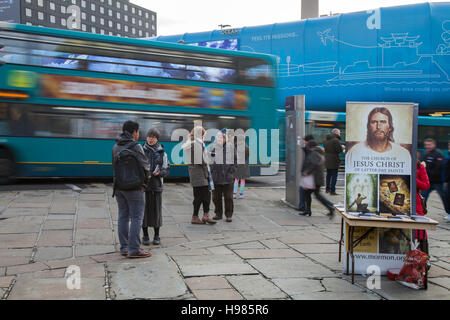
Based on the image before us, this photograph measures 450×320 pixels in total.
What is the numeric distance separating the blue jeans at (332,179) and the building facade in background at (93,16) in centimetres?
6914

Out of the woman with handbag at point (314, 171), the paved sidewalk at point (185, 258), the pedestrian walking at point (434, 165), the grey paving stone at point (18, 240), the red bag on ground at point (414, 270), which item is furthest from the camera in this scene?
the pedestrian walking at point (434, 165)

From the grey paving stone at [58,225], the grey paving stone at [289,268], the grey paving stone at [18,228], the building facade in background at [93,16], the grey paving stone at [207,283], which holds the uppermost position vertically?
the building facade in background at [93,16]

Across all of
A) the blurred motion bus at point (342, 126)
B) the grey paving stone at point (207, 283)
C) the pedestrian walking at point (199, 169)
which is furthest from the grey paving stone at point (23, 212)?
the blurred motion bus at point (342, 126)

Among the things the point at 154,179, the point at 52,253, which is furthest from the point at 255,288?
the point at 52,253

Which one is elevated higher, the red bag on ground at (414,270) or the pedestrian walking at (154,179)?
the pedestrian walking at (154,179)

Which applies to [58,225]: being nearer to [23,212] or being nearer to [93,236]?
[93,236]

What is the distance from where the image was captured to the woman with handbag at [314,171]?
323 inches

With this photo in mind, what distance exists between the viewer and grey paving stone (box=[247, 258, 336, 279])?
15.4 ft

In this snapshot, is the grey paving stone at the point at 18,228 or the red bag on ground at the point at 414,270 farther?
the grey paving stone at the point at 18,228

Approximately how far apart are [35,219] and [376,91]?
21.0 m

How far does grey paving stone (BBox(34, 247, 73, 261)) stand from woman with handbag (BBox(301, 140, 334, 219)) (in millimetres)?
4489

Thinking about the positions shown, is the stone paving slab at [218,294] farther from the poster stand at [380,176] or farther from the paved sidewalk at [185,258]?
the poster stand at [380,176]

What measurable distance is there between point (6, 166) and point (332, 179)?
7.97 m

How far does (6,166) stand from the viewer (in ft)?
34.1
